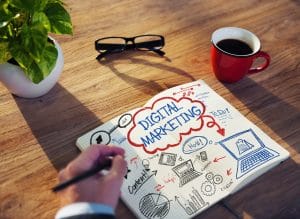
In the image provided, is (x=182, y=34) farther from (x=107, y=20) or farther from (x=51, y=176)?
(x=51, y=176)

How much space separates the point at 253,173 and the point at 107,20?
503mm

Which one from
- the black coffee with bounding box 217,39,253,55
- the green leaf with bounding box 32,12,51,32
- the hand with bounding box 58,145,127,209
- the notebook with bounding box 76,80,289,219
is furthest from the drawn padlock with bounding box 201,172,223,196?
the green leaf with bounding box 32,12,51,32

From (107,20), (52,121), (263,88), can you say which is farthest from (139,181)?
(107,20)

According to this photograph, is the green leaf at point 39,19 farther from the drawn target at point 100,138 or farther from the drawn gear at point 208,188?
the drawn gear at point 208,188

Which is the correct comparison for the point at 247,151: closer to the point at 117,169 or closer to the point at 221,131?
the point at 221,131

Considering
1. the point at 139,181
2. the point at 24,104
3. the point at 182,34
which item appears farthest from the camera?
the point at 182,34

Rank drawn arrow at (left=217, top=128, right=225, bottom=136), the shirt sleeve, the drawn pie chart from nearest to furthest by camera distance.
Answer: the shirt sleeve
the drawn pie chart
drawn arrow at (left=217, top=128, right=225, bottom=136)

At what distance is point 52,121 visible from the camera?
758mm

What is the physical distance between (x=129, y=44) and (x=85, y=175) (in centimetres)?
42

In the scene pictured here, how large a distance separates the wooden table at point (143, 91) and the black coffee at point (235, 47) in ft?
0.23

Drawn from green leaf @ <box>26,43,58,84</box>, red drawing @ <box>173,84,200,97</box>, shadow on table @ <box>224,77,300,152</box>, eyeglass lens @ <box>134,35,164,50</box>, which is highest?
green leaf @ <box>26,43,58,84</box>

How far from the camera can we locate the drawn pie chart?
63 centimetres

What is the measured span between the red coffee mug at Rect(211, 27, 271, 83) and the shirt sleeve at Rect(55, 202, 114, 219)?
0.41m

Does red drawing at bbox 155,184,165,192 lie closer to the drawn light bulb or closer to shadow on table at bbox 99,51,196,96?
the drawn light bulb
